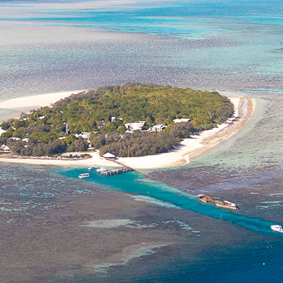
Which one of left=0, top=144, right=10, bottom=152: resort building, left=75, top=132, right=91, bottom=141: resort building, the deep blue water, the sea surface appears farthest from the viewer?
left=75, top=132, right=91, bottom=141: resort building

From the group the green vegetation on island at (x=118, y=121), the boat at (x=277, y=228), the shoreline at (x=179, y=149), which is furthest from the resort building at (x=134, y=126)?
the boat at (x=277, y=228)

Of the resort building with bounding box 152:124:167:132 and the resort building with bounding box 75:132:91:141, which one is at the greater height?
the resort building with bounding box 152:124:167:132

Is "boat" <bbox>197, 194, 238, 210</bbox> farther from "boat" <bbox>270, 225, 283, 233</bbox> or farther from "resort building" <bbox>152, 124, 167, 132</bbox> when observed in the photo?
"resort building" <bbox>152, 124, 167, 132</bbox>

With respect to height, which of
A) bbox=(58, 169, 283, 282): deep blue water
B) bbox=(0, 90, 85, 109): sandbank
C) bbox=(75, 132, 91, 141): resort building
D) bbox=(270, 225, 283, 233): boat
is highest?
bbox=(0, 90, 85, 109): sandbank

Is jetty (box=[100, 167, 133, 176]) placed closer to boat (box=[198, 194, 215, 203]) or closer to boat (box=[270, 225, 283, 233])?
boat (box=[198, 194, 215, 203])

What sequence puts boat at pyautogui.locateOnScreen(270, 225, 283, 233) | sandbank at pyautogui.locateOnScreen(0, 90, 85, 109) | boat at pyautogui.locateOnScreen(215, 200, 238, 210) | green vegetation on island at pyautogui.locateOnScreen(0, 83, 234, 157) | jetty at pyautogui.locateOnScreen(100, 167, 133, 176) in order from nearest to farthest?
boat at pyautogui.locateOnScreen(270, 225, 283, 233) → boat at pyautogui.locateOnScreen(215, 200, 238, 210) → jetty at pyautogui.locateOnScreen(100, 167, 133, 176) → green vegetation on island at pyautogui.locateOnScreen(0, 83, 234, 157) → sandbank at pyautogui.locateOnScreen(0, 90, 85, 109)

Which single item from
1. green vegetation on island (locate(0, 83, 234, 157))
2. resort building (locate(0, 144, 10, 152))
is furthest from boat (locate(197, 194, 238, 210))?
resort building (locate(0, 144, 10, 152))

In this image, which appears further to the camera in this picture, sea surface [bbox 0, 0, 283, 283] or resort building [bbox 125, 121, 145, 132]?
resort building [bbox 125, 121, 145, 132]
